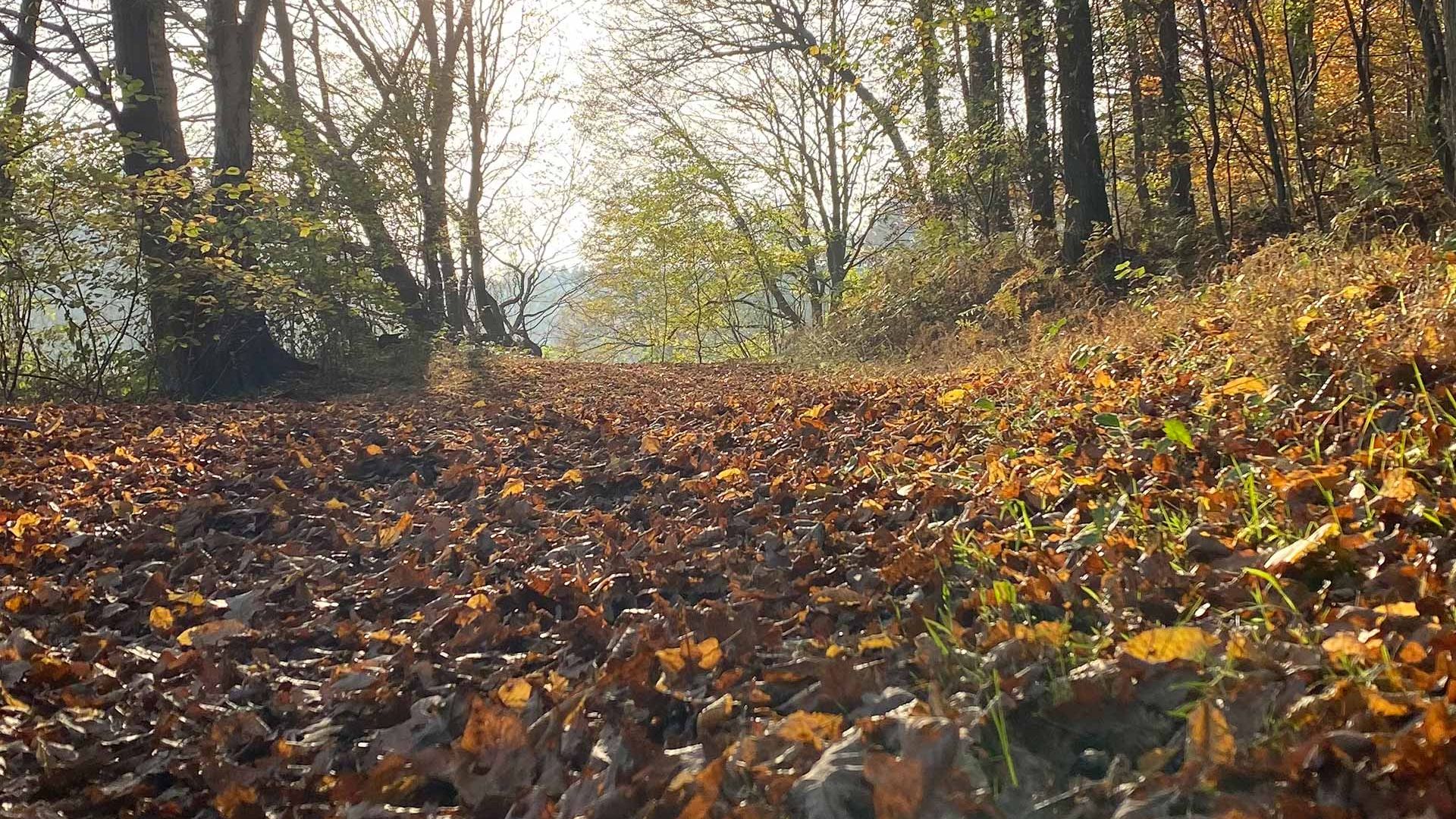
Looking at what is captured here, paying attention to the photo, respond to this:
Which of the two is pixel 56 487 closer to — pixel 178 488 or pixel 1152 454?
pixel 178 488

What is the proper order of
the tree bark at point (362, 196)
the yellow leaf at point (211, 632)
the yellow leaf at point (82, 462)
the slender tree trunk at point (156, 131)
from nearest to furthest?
the yellow leaf at point (211, 632) < the yellow leaf at point (82, 462) < the slender tree trunk at point (156, 131) < the tree bark at point (362, 196)

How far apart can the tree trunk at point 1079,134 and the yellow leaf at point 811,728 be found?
8.09 metres

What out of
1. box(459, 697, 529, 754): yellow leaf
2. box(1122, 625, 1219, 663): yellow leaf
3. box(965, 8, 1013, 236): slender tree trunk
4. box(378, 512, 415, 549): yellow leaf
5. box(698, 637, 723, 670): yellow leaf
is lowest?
box(459, 697, 529, 754): yellow leaf

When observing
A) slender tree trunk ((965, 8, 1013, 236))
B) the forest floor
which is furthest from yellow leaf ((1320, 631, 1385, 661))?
slender tree trunk ((965, 8, 1013, 236))

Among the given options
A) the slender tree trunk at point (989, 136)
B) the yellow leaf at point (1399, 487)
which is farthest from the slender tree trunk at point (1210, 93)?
the yellow leaf at point (1399, 487)

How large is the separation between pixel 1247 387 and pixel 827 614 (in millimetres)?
2063

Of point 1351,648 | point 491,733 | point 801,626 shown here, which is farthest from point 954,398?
point 491,733

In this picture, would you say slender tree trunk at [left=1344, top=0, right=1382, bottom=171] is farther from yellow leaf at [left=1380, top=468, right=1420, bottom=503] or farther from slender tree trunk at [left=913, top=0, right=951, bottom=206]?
yellow leaf at [left=1380, top=468, right=1420, bottom=503]

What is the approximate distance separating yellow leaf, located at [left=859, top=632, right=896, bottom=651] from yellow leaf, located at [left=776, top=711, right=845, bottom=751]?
38 cm

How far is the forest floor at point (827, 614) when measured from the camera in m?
1.63

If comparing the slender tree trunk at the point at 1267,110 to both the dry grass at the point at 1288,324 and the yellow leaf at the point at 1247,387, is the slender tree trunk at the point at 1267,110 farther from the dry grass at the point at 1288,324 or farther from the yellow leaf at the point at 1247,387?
the yellow leaf at the point at 1247,387

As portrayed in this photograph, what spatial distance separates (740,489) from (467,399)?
4734mm

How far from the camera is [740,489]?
407 cm

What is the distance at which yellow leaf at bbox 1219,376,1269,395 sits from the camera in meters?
3.49
